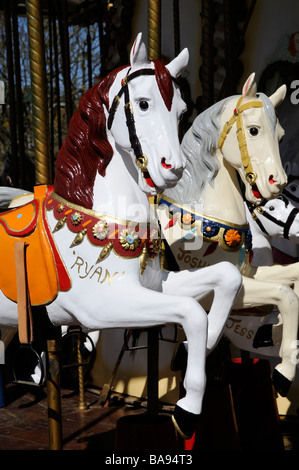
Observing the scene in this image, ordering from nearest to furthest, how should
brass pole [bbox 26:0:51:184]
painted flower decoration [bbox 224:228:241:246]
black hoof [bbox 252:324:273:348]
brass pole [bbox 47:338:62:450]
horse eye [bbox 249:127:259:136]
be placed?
brass pole [bbox 47:338:62:450] → brass pole [bbox 26:0:51:184] → horse eye [bbox 249:127:259:136] → painted flower decoration [bbox 224:228:241:246] → black hoof [bbox 252:324:273:348]

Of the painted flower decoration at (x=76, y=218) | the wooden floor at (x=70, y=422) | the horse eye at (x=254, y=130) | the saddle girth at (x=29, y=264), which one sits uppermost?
the horse eye at (x=254, y=130)

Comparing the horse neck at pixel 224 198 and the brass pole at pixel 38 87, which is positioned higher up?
the brass pole at pixel 38 87

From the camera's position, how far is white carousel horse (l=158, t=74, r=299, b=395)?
3.13m

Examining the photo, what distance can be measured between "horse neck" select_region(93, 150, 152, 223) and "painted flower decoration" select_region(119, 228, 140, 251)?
6 cm

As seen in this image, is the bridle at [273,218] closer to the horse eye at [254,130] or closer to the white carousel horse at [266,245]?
the white carousel horse at [266,245]

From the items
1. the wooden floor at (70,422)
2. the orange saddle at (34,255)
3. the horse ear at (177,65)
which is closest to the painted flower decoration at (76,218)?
the orange saddle at (34,255)

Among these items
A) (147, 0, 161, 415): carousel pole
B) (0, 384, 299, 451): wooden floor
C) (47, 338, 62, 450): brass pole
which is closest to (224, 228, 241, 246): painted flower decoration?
(147, 0, 161, 415): carousel pole

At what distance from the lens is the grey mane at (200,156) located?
3.37 m

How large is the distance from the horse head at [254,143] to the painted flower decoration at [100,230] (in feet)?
2.97

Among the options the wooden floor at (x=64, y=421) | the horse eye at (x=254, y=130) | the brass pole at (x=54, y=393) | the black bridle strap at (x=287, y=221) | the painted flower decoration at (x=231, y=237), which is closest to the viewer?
the brass pole at (x=54, y=393)

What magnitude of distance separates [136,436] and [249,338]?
3.31 ft

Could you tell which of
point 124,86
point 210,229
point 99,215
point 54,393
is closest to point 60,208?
point 99,215

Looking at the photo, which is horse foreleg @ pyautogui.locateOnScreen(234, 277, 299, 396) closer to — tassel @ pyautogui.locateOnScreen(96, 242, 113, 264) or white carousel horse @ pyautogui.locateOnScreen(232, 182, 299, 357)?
white carousel horse @ pyautogui.locateOnScreen(232, 182, 299, 357)

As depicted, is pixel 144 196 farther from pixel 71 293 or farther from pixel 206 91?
pixel 206 91
